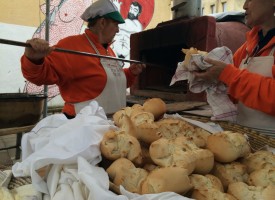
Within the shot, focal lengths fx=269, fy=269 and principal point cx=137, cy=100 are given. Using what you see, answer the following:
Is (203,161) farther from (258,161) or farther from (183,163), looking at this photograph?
(258,161)

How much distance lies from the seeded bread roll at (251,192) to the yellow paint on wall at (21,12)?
420 cm

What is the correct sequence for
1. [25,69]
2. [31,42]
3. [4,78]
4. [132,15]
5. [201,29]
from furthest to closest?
[132,15] < [4,78] < [201,29] < [25,69] < [31,42]

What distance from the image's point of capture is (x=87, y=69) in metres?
1.88

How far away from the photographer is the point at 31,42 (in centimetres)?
142

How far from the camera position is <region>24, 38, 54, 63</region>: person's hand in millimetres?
1438

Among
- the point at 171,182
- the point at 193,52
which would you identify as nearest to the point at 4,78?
the point at 193,52

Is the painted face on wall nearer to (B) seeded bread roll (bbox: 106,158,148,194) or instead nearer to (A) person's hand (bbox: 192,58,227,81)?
(A) person's hand (bbox: 192,58,227,81)

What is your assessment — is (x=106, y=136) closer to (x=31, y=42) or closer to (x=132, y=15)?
(x=31, y=42)

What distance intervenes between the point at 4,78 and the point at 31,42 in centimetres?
288

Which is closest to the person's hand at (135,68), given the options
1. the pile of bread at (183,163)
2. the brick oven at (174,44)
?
the brick oven at (174,44)

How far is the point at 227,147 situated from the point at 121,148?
1.06 ft

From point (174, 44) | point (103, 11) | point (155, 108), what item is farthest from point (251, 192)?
point (174, 44)

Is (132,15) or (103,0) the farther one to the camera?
(132,15)

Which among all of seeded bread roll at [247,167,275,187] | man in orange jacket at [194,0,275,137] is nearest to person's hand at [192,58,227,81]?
man in orange jacket at [194,0,275,137]
